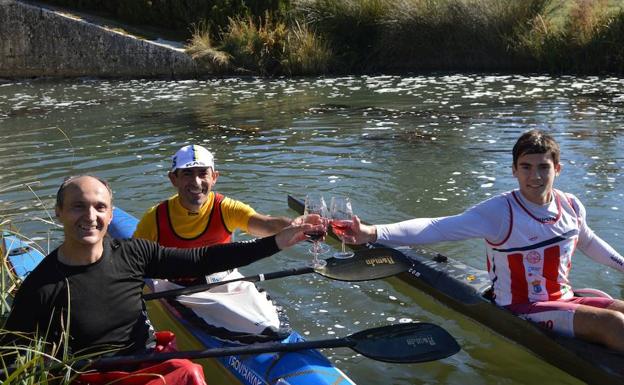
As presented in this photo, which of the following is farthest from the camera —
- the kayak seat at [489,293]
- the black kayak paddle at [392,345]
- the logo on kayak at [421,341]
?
the kayak seat at [489,293]

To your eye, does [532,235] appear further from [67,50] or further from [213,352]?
[67,50]

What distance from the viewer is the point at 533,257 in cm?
425

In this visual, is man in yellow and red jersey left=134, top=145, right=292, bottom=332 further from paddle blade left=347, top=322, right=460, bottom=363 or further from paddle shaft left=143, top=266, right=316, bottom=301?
paddle blade left=347, top=322, right=460, bottom=363

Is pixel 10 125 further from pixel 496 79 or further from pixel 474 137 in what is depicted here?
pixel 496 79

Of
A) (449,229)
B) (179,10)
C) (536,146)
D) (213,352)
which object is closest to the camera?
(213,352)

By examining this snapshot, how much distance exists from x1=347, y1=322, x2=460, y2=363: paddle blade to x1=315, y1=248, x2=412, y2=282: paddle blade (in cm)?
62

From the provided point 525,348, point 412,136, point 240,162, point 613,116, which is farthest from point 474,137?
point 525,348

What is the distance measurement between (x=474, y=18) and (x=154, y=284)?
1462cm

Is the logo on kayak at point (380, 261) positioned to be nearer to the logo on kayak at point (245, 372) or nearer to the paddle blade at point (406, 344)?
the paddle blade at point (406, 344)

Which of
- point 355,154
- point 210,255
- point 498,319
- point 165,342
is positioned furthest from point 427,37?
point 165,342

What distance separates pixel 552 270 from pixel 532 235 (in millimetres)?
254

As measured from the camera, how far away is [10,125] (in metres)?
13.2

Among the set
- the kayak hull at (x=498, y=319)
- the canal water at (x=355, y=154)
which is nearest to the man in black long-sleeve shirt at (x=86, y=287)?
the canal water at (x=355, y=154)

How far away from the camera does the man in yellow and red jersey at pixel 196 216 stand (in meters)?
4.82
